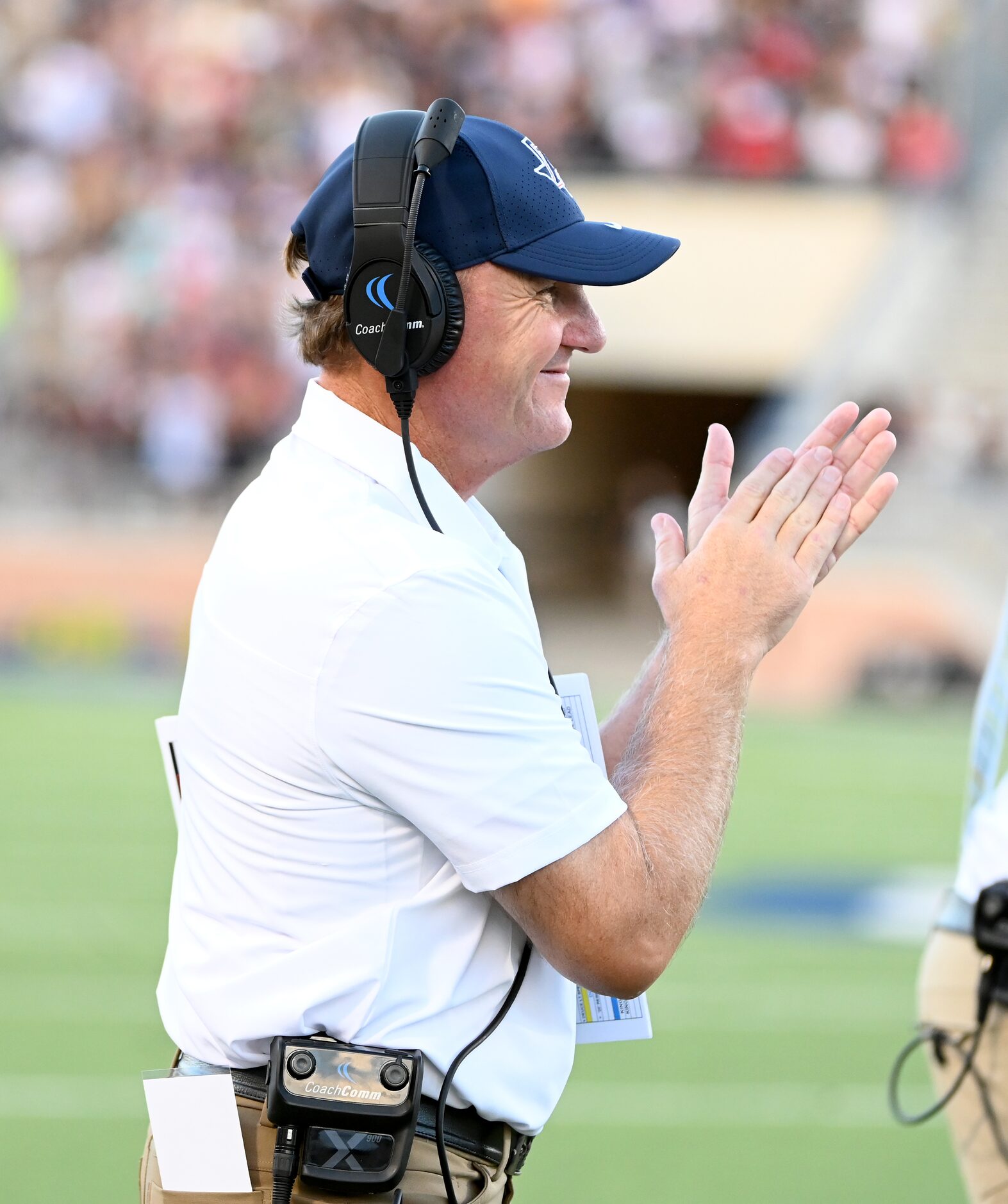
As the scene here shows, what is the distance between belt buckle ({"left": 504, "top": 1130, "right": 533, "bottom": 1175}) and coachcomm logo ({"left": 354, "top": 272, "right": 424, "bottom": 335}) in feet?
2.64

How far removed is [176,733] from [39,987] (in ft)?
13.3

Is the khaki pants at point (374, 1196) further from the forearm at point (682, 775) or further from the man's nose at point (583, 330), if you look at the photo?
the man's nose at point (583, 330)

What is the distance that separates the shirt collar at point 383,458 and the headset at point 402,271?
2 centimetres

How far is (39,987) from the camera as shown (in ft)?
17.7

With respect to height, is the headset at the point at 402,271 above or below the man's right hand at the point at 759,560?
above

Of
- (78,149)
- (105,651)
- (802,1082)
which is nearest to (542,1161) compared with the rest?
(802,1082)

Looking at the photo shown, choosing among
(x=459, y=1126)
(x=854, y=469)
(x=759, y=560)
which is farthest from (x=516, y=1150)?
(x=854, y=469)

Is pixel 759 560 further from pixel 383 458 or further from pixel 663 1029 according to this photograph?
pixel 663 1029

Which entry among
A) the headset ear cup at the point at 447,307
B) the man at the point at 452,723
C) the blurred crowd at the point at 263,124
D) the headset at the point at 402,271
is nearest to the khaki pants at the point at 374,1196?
the man at the point at 452,723

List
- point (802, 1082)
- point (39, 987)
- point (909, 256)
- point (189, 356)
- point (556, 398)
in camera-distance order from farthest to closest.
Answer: point (909, 256)
point (189, 356)
point (39, 987)
point (802, 1082)
point (556, 398)

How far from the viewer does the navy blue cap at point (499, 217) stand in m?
1.58

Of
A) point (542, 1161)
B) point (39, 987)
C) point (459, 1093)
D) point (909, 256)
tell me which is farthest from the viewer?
point (909, 256)

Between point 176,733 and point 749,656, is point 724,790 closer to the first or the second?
point 749,656

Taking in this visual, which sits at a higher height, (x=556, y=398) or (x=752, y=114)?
(x=752, y=114)
